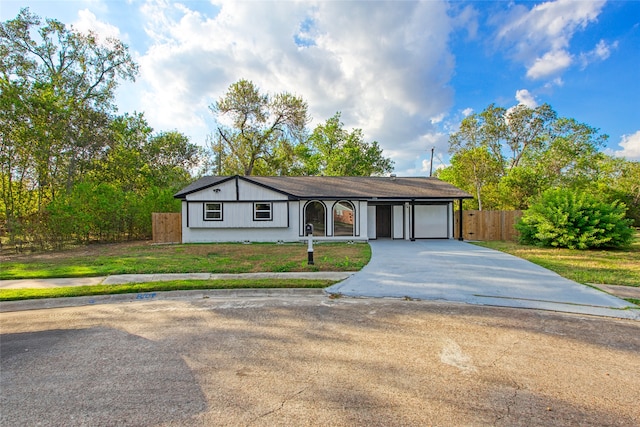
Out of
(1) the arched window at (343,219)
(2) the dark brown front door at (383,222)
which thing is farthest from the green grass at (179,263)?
(2) the dark brown front door at (383,222)

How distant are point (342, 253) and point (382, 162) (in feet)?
84.9

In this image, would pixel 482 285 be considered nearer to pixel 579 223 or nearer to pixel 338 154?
pixel 579 223

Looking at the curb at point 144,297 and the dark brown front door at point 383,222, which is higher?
the dark brown front door at point 383,222

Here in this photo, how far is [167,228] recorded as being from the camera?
16500mm

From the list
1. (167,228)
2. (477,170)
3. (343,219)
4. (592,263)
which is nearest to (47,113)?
(167,228)

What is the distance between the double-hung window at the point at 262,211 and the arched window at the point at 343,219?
344 cm

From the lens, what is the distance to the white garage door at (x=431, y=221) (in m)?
17.4

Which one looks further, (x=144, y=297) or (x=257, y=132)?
(x=257, y=132)

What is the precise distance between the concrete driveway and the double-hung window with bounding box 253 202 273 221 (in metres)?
7.67

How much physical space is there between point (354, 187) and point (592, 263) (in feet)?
36.7

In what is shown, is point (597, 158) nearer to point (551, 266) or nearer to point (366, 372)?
point (551, 266)

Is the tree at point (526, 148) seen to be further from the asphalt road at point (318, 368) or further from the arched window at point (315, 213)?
the asphalt road at point (318, 368)

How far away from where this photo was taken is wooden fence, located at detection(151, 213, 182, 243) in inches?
645

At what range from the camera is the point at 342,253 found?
11.6 meters
